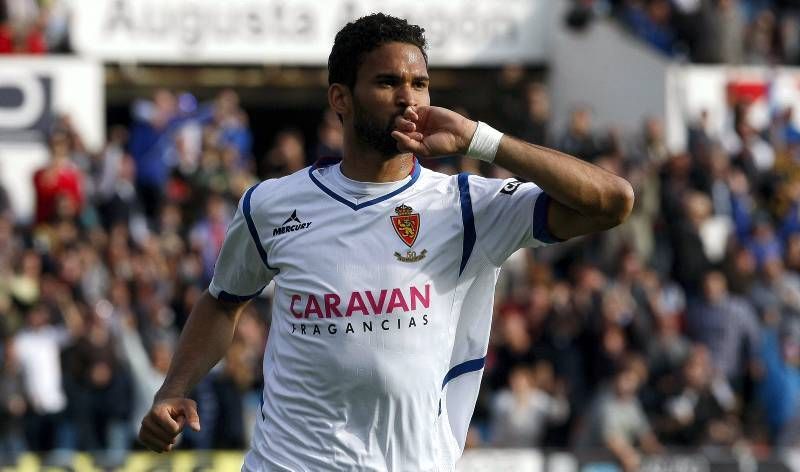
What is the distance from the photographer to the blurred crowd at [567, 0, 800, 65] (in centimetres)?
2133

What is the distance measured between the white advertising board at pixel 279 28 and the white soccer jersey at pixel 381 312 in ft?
49.9

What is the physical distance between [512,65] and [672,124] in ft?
7.50

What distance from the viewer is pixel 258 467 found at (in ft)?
19.0

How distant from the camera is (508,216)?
564cm

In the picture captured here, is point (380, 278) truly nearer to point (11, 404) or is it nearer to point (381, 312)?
point (381, 312)

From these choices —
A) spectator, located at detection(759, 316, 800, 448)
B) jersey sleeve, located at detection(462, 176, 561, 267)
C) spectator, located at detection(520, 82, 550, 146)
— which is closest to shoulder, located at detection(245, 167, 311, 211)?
jersey sleeve, located at detection(462, 176, 561, 267)

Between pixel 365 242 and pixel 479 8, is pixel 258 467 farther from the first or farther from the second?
pixel 479 8

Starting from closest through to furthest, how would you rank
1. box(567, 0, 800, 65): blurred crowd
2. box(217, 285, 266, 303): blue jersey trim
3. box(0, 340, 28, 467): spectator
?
box(217, 285, 266, 303): blue jersey trim → box(0, 340, 28, 467): spectator → box(567, 0, 800, 65): blurred crowd

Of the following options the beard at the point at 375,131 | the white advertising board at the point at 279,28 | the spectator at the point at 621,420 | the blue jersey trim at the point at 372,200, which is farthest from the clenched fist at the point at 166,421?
the white advertising board at the point at 279,28

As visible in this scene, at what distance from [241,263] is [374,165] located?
63 centimetres

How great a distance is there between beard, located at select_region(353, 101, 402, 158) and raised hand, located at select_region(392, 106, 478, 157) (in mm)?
186

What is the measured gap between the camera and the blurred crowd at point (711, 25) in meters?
21.3

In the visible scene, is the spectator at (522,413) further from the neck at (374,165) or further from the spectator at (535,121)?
the neck at (374,165)

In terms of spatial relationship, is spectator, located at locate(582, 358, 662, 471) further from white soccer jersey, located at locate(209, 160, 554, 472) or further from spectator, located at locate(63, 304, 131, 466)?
white soccer jersey, located at locate(209, 160, 554, 472)
